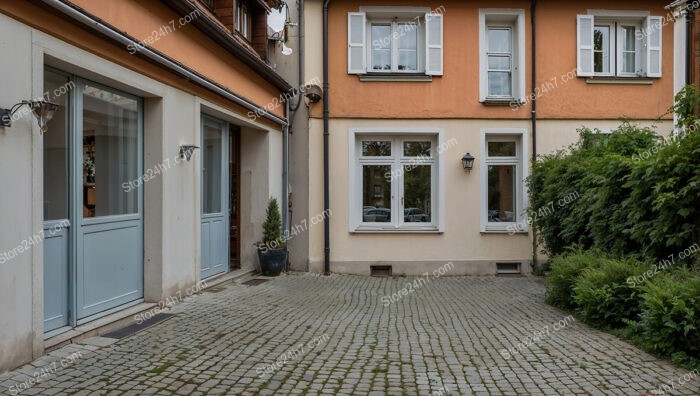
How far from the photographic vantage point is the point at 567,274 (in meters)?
6.53

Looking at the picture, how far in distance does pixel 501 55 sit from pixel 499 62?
0.16 m

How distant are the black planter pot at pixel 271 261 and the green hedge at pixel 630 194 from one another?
532 centimetres

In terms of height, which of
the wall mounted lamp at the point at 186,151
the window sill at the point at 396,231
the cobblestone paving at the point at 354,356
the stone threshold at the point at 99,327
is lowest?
the cobblestone paving at the point at 354,356

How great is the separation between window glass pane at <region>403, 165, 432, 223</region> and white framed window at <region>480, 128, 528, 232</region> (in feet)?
4.05

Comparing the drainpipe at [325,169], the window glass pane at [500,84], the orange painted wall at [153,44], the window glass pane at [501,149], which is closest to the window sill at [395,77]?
the drainpipe at [325,169]

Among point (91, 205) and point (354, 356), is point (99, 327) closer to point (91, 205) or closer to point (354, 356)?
point (91, 205)

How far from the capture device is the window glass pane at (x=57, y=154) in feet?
15.4

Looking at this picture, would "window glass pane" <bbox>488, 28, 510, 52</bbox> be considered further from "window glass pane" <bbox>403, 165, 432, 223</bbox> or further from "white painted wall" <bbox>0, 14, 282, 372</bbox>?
"white painted wall" <bbox>0, 14, 282, 372</bbox>

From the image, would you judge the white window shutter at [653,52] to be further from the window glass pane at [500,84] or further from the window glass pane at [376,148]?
the window glass pane at [376,148]

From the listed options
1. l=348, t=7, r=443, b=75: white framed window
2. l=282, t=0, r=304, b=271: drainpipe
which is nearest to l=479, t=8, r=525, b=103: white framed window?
l=348, t=7, r=443, b=75: white framed window

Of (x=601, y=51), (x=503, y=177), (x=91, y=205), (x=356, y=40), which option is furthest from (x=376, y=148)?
(x=91, y=205)

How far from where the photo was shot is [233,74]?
Answer: 27.2 ft

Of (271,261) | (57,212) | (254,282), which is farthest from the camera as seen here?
(271,261)

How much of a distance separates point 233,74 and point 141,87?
269 cm
